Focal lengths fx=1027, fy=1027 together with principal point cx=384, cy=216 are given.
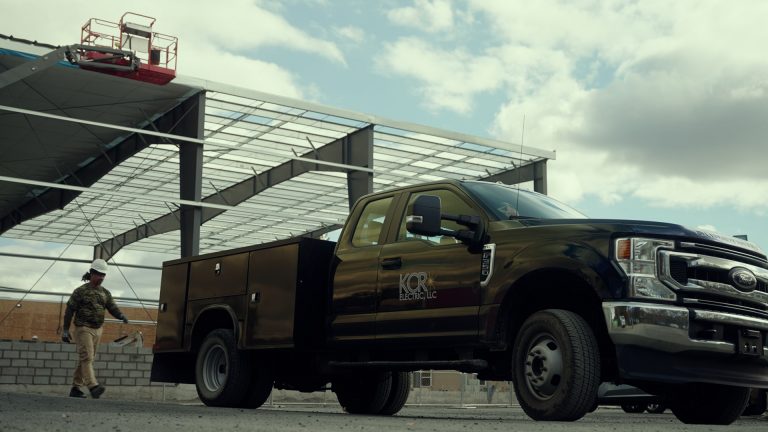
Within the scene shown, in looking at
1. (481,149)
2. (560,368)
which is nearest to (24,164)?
(481,149)

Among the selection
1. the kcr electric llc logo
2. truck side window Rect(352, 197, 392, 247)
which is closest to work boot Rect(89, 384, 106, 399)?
truck side window Rect(352, 197, 392, 247)

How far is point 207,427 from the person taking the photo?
20.5ft

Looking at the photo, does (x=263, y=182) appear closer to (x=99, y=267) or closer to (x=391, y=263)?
(x=99, y=267)

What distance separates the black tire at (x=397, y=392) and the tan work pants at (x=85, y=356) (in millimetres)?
4610

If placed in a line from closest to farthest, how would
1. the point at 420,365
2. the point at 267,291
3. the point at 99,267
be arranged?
the point at 420,365
the point at 267,291
the point at 99,267

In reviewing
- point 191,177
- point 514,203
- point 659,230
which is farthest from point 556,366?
point 191,177

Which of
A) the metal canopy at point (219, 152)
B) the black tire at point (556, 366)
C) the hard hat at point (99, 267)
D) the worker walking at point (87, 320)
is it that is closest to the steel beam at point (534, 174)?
the metal canopy at point (219, 152)

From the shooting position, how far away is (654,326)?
24.9 feet

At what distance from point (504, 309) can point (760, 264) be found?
2.19 m

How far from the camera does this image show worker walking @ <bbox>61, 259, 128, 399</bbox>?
14.1 metres

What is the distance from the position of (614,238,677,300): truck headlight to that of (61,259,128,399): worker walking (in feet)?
28.1

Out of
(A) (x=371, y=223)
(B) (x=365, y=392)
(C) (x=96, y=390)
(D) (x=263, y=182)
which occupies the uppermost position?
(D) (x=263, y=182)

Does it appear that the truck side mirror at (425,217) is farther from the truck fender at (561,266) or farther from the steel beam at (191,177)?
the steel beam at (191,177)

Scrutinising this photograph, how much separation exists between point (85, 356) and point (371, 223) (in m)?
5.90
